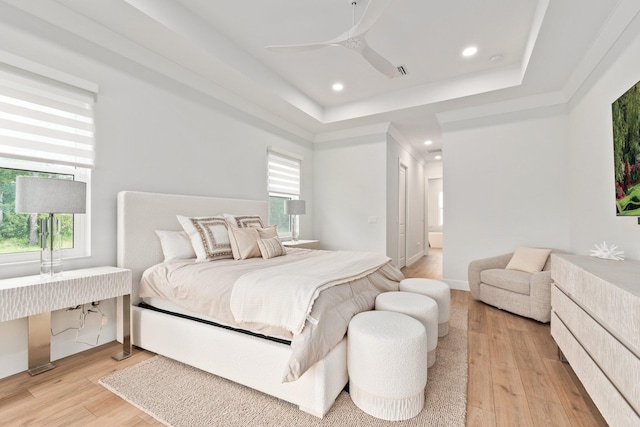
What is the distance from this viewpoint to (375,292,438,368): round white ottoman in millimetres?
1960

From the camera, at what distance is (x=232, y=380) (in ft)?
6.05

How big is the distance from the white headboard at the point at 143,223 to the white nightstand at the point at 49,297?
0.72 feet

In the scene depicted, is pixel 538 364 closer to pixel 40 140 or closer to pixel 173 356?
pixel 173 356

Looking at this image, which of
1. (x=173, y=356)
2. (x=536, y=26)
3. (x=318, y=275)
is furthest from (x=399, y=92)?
(x=173, y=356)

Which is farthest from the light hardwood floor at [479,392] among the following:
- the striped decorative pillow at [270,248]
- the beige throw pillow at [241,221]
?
the beige throw pillow at [241,221]

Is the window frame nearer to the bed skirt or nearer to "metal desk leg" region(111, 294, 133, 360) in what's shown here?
"metal desk leg" region(111, 294, 133, 360)

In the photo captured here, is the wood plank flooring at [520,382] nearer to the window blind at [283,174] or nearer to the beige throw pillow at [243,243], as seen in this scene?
the beige throw pillow at [243,243]

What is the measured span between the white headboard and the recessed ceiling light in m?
3.34

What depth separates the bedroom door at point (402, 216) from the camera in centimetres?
575

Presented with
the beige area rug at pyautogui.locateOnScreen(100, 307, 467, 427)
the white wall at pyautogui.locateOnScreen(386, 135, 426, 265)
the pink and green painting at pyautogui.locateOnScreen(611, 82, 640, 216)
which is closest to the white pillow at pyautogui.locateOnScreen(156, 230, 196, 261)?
the beige area rug at pyautogui.locateOnScreen(100, 307, 467, 427)

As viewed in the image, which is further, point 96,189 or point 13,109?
point 96,189

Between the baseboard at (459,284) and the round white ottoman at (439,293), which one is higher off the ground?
the round white ottoman at (439,293)

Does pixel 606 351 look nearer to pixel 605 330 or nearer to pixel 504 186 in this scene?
pixel 605 330

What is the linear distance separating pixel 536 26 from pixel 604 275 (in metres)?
2.25
